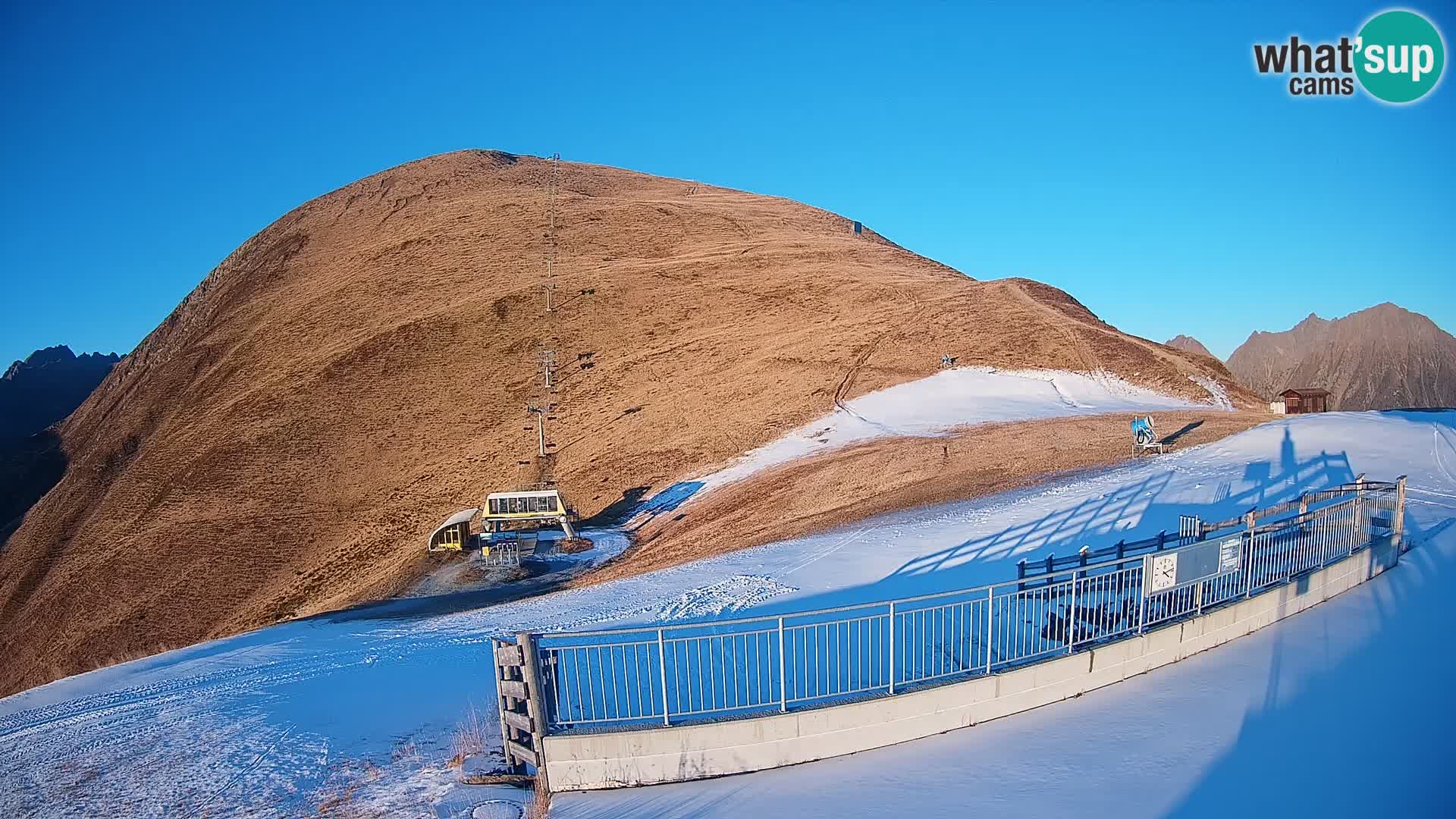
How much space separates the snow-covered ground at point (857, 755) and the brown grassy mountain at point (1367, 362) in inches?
5277

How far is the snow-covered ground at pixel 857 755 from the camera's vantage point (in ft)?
22.9

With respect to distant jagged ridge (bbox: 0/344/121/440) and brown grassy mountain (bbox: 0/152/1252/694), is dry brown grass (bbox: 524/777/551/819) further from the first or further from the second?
distant jagged ridge (bbox: 0/344/121/440)

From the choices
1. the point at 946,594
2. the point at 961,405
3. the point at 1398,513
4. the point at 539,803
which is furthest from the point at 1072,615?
the point at 961,405

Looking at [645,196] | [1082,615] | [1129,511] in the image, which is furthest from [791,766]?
[645,196]

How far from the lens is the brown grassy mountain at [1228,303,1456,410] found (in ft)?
438

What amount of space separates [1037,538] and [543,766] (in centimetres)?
1212

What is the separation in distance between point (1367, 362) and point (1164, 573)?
580 ft

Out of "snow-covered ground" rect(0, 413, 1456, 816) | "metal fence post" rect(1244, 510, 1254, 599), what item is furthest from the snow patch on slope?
"metal fence post" rect(1244, 510, 1254, 599)

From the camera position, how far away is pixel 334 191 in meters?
84.3

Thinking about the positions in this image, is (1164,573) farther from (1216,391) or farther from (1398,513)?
(1216,391)

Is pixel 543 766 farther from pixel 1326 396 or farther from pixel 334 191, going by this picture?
pixel 334 191

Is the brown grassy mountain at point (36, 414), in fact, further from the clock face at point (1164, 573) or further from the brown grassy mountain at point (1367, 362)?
the brown grassy mountain at point (1367, 362)

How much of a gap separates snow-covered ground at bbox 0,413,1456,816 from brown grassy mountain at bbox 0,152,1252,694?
582 inches

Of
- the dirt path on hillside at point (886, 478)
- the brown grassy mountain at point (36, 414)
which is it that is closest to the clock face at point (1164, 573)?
the dirt path on hillside at point (886, 478)
